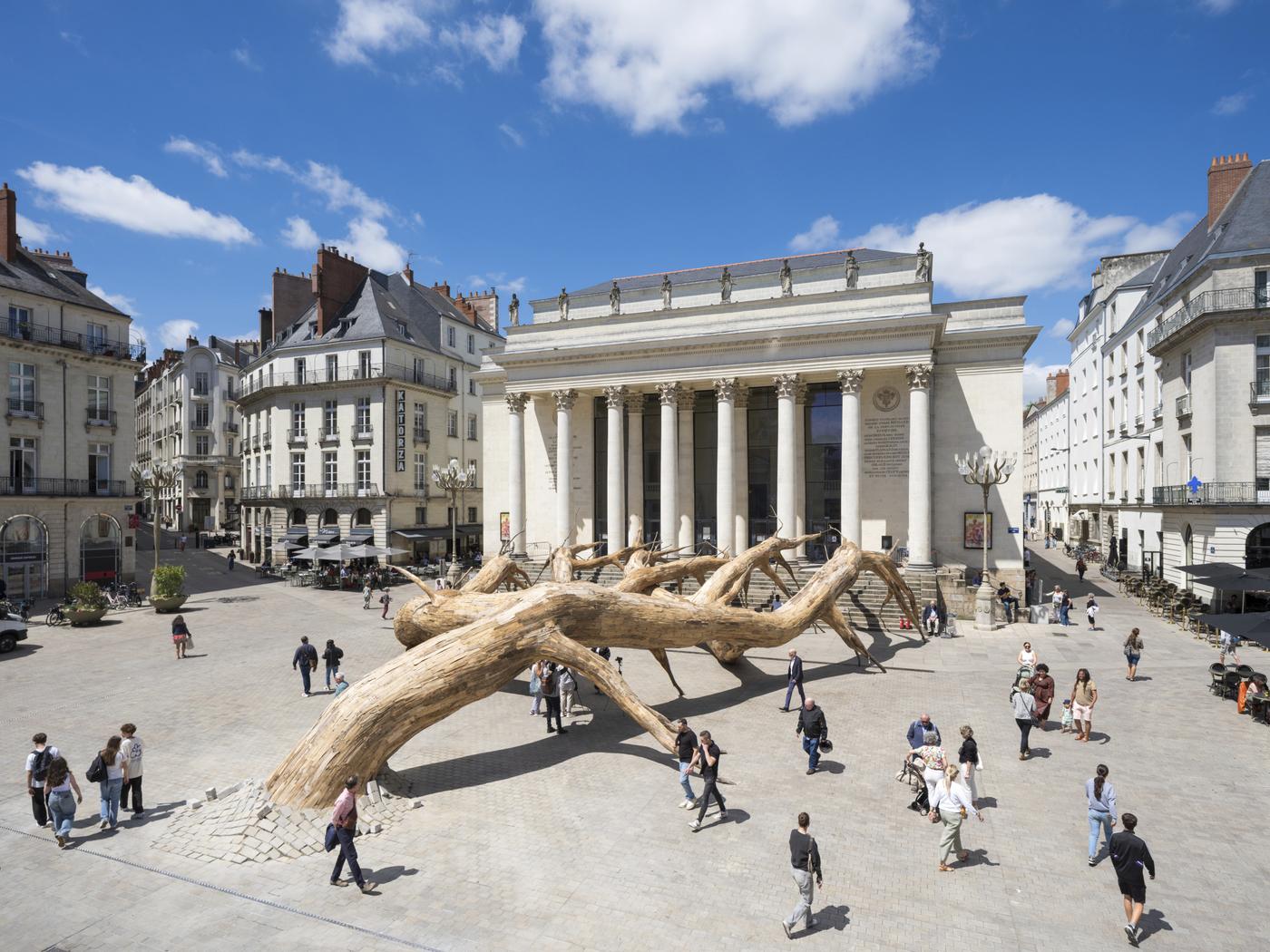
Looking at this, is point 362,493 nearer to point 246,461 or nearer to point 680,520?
point 246,461

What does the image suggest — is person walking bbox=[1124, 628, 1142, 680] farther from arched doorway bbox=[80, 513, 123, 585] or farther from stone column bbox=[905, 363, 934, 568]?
arched doorway bbox=[80, 513, 123, 585]

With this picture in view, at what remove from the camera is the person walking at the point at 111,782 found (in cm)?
991

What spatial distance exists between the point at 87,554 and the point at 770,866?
39.4 m

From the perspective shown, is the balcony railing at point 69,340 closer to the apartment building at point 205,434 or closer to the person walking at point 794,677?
the apartment building at point 205,434

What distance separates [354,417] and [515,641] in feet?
124

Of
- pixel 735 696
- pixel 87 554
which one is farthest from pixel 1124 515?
pixel 87 554

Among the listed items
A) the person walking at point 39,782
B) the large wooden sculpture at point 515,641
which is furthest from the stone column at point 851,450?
the person walking at point 39,782

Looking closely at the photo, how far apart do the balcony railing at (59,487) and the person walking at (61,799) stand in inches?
1182

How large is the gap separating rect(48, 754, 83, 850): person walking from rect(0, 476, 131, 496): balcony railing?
98.5ft

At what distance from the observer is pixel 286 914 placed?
25.7 ft

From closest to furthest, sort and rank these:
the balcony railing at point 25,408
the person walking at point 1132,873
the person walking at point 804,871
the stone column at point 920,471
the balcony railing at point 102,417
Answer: the person walking at point 1132,873
the person walking at point 804,871
the stone column at point 920,471
the balcony railing at point 25,408
the balcony railing at point 102,417

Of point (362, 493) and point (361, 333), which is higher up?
point (361, 333)

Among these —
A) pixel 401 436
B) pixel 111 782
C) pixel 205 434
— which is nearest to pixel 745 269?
pixel 401 436

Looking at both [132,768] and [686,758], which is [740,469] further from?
[132,768]
